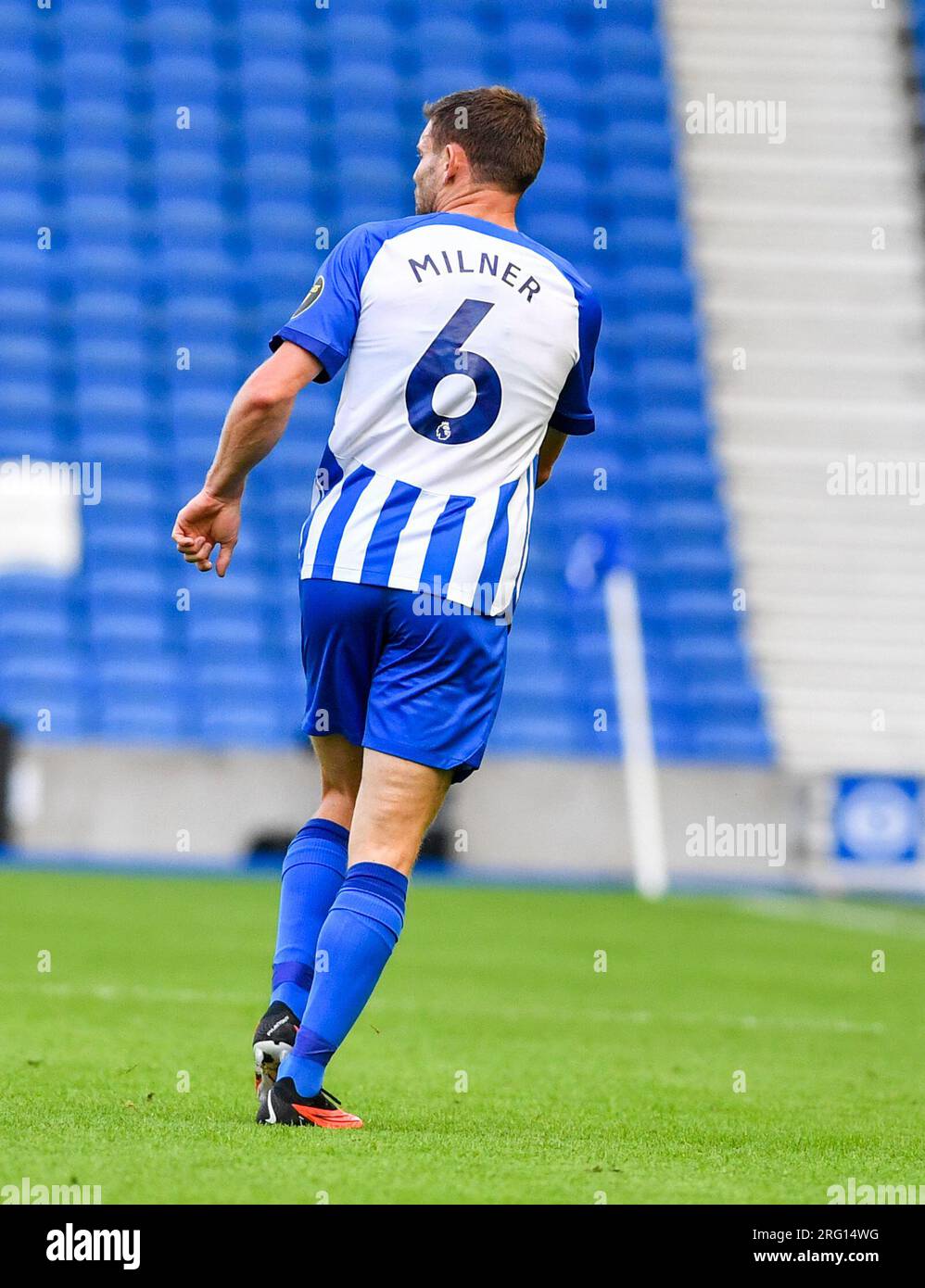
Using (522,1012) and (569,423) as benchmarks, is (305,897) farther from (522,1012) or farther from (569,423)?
(522,1012)

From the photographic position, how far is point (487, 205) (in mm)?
3820

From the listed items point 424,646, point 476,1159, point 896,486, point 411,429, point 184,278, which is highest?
point 184,278

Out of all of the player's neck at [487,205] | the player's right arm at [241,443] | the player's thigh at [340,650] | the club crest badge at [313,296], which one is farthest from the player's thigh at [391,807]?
the player's neck at [487,205]

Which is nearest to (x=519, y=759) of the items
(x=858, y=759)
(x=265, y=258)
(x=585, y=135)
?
(x=858, y=759)

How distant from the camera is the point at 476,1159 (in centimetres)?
324

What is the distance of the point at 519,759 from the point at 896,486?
18.7 feet

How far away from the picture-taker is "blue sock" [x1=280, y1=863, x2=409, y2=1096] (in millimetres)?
3512

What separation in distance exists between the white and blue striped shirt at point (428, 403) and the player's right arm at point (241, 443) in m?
0.09

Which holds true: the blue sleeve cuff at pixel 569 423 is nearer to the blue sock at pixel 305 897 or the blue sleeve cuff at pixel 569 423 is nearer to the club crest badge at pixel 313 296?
the club crest badge at pixel 313 296

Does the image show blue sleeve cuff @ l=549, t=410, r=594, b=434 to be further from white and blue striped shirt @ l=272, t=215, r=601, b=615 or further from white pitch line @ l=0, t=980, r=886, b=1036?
white pitch line @ l=0, t=980, r=886, b=1036

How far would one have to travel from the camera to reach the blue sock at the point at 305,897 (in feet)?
12.2

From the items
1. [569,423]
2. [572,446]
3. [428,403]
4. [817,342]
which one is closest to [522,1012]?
[569,423]

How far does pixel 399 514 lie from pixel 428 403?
0.73 feet
